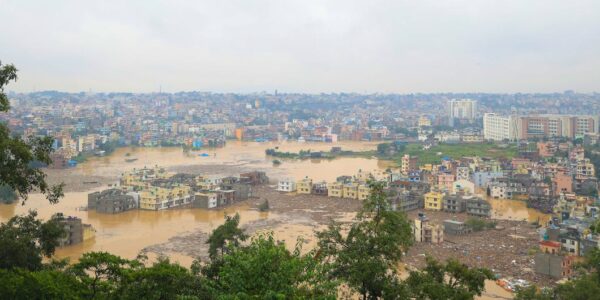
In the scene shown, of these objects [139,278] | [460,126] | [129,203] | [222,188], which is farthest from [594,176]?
[460,126]

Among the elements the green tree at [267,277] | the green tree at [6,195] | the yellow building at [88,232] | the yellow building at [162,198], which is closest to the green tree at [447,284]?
the green tree at [267,277]

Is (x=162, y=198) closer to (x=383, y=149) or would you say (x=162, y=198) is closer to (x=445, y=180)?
(x=445, y=180)

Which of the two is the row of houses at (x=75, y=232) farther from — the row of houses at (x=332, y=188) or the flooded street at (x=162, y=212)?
the row of houses at (x=332, y=188)

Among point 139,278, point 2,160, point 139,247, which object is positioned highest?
point 2,160

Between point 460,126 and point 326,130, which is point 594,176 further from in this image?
point 460,126

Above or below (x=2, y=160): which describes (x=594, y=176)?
below

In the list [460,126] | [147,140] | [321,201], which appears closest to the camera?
[321,201]

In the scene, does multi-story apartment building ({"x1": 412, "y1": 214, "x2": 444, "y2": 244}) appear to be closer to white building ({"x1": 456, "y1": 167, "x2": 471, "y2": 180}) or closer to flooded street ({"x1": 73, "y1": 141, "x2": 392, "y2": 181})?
white building ({"x1": 456, "y1": 167, "x2": 471, "y2": 180})
